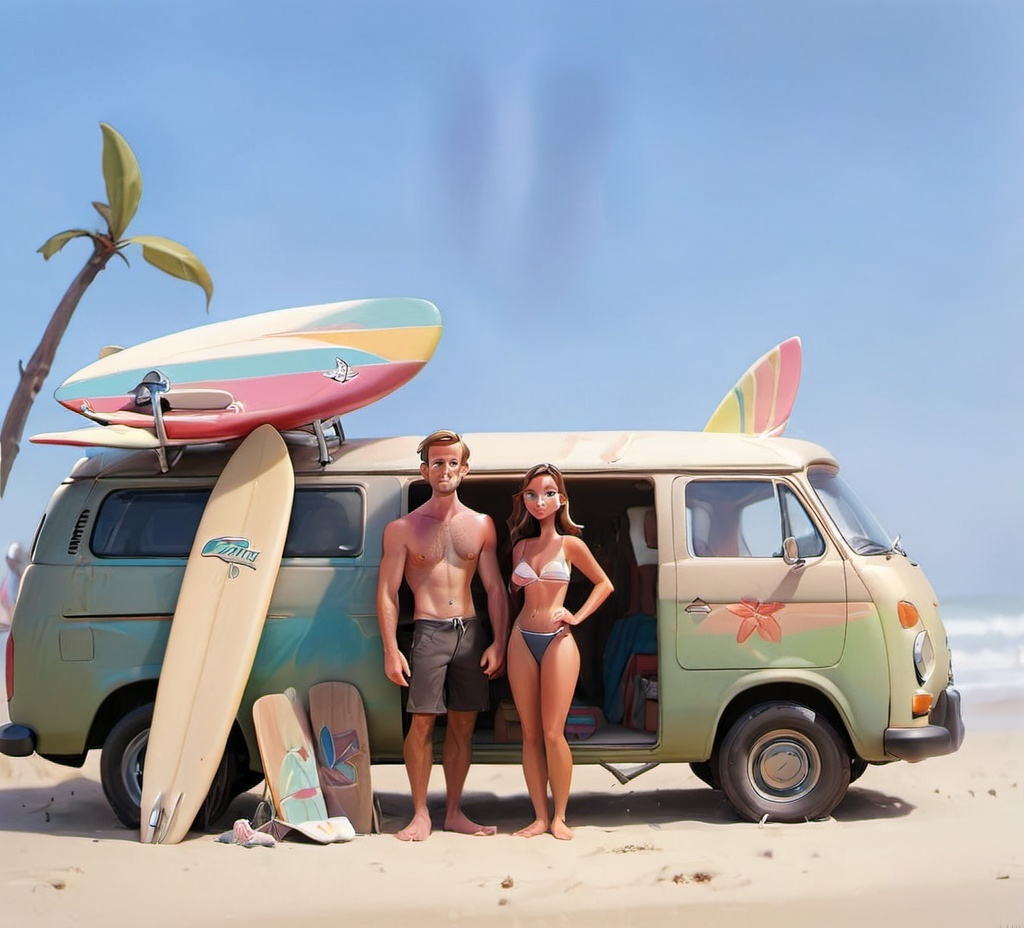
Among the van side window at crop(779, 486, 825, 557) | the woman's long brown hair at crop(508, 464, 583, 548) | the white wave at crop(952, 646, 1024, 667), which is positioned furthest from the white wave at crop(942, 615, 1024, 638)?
the woman's long brown hair at crop(508, 464, 583, 548)

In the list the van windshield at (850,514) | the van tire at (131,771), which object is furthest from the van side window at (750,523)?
the van tire at (131,771)

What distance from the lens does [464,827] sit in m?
7.35

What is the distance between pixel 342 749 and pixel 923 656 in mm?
3421

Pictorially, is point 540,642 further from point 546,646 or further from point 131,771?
point 131,771

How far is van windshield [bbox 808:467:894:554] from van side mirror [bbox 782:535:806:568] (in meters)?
0.34

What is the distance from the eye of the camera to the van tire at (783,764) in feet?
24.2

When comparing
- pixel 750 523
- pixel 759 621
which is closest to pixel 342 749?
pixel 759 621

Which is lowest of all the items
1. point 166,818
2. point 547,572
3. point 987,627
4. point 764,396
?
point 987,627

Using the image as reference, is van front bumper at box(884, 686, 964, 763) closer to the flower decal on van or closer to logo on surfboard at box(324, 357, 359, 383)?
the flower decal on van

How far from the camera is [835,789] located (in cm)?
738

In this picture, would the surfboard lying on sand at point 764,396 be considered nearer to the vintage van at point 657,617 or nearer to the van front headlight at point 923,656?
the vintage van at point 657,617

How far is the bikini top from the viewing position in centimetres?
722

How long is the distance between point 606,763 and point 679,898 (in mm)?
1806

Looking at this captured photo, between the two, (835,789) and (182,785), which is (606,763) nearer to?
(835,789)
